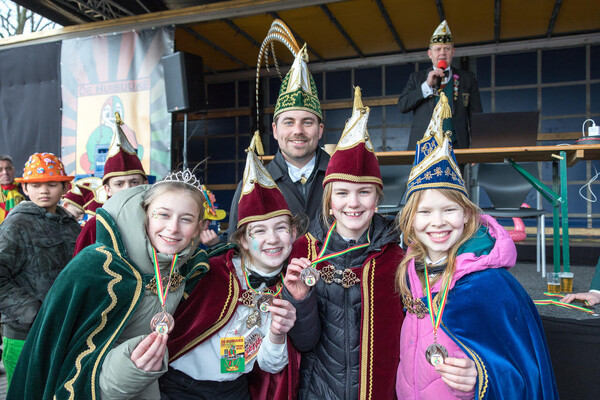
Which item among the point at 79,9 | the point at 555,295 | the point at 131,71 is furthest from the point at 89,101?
the point at 555,295

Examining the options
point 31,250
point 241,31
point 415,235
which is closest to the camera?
point 415,235

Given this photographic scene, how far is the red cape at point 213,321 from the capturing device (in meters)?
1.87

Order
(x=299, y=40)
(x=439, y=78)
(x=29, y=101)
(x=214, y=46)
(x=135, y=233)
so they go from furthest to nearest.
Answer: (x=214, y=46) → (x=299, y=40) → (x=29, y=101) → (x=439, y=78) → (x=135, y=233)

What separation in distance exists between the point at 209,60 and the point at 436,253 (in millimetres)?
8651

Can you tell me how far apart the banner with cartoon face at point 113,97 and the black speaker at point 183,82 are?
582 millimetres

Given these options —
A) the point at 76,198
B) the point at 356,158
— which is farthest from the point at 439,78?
the point at 76,198

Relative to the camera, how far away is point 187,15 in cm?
645

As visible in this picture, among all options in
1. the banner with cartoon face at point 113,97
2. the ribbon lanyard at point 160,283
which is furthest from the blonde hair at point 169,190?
the banner with cartoon face at point 113,97

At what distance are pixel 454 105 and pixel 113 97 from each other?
510 cm

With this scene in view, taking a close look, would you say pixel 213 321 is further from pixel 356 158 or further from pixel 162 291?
pixel 356 158

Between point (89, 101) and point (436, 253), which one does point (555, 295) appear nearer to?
point (436, 253)

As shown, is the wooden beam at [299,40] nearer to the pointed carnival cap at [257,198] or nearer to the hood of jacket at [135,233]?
the pointed carnival cap at [257,198]

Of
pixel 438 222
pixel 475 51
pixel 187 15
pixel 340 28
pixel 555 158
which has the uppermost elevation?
pixel 340 28

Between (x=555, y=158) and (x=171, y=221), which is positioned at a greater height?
(x=555, y=158)
